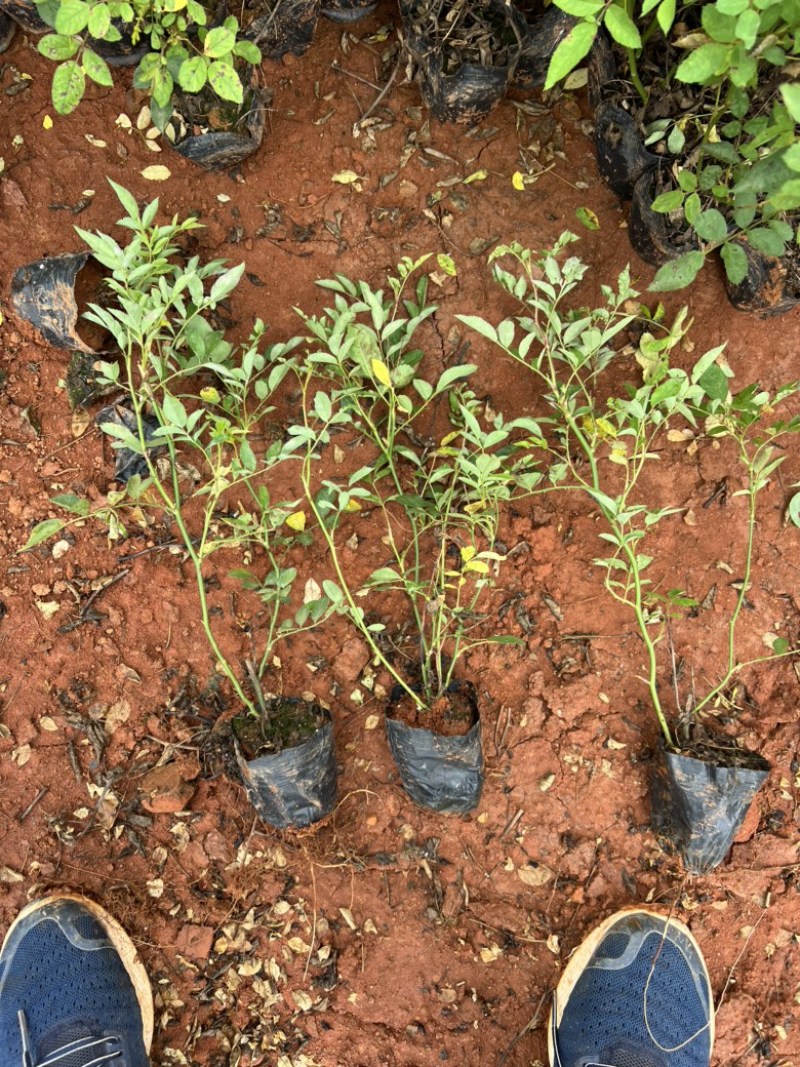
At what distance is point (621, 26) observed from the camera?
4.98 ft

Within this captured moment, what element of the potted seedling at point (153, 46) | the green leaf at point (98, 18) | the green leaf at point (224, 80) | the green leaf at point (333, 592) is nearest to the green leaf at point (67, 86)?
the potted seedling at point (153, 46)

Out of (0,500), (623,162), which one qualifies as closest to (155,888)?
(0,500)

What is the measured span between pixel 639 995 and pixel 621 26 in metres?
2.47

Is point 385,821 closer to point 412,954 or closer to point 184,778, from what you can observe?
point 412,954

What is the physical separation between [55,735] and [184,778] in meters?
0.40

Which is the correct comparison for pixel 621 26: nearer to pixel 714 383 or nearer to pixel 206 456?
pixel 714 383

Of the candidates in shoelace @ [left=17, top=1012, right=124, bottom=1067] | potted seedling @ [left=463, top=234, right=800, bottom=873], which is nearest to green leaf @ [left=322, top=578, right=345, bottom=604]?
potted seedling @ [left=463, top=234, right=800, bottom=873]

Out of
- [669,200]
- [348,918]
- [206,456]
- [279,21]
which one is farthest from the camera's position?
[348,918]

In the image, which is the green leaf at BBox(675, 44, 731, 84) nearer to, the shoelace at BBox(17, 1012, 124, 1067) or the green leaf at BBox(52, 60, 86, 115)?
the green leaf at BBox(52, 60, 86, 115)

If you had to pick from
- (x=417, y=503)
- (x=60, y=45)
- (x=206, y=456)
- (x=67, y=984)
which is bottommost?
(x=67, y=984)

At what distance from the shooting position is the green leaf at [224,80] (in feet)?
5.66

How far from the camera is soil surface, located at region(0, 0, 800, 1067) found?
2299mm

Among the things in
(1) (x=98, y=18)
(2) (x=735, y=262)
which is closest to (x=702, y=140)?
(2) (x=735, y=262)

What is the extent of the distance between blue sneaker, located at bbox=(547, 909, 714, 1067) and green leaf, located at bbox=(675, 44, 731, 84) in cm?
213
